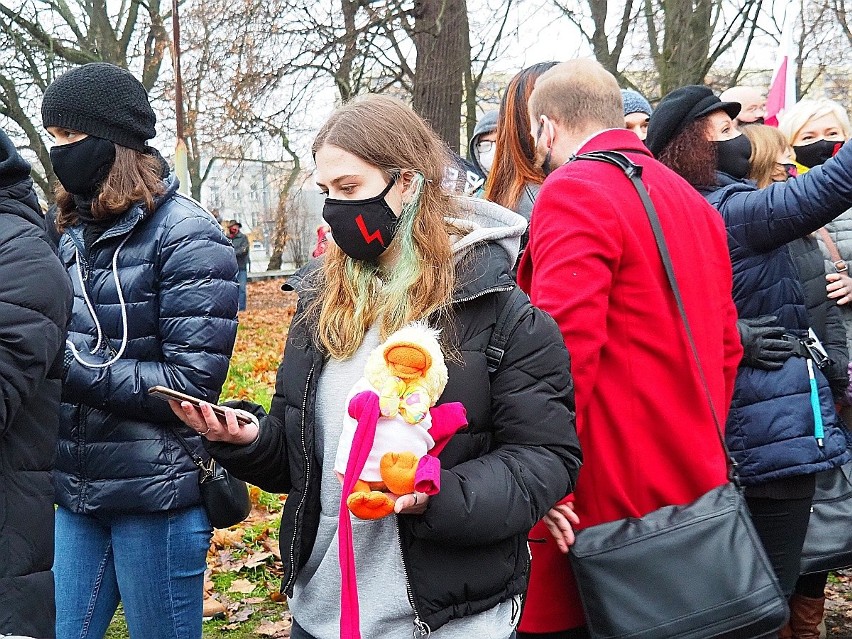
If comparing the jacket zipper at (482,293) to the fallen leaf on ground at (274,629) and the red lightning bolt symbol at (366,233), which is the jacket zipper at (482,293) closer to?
the red lightning bolt symbol at (366,233)

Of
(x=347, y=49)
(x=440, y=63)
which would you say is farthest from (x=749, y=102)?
(x=347, y=49)

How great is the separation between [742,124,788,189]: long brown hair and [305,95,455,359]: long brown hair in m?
1.96

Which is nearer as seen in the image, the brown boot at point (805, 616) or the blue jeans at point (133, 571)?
the blue jeans at point (133, 571)

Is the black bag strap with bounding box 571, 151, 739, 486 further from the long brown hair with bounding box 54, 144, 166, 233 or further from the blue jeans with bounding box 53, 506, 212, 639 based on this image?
the blue jeans with bounding box 53, 506, 212, 639

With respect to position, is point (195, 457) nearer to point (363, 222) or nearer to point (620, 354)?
point (363, 222)

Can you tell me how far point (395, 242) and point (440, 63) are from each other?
Result: 26.3ft

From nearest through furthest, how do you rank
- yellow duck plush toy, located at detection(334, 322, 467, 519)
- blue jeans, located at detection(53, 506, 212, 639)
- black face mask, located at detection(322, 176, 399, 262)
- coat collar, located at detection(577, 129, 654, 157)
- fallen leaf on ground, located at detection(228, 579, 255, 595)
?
yellow duck plush toy, located at detection(334, 322, 467, 519) < black face mask, located at detection(322, 176, 399, 262) < coat collar, located at detection(577, 129, 654, 157) < blue jeans, located at detection(53, 506, 212, 639) < fallen leaf on ground, located at detection(228, 579, 255, 595)

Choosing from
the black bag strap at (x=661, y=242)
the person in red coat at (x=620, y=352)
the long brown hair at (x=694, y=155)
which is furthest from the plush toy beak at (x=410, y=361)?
the long brown hair at (x=694, y=155)

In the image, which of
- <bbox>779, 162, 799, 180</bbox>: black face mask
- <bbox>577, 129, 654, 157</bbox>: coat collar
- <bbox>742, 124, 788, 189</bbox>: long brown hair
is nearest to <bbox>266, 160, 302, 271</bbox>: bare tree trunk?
<bbox>779, 162, 799, 180</bbox>: black face mask

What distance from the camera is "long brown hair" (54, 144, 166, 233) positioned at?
2957mm

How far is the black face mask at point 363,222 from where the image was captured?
2.23 m

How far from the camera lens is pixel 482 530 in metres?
1.97

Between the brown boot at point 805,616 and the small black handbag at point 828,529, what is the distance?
388mm

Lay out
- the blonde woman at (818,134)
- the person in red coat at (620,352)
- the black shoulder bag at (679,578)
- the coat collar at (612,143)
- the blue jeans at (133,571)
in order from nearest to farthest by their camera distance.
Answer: the black shoulder bag at (679,578) < the person in red coat at (620,352) < the coat collar at (612,143) < the blue jeans at (133,571) < the blonde woman at (818,134)
